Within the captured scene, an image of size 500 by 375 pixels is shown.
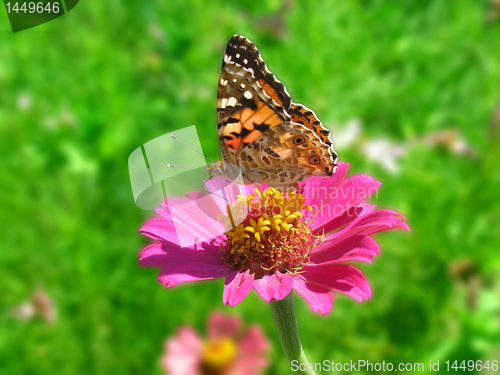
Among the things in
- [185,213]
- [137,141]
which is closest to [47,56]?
[137,141]

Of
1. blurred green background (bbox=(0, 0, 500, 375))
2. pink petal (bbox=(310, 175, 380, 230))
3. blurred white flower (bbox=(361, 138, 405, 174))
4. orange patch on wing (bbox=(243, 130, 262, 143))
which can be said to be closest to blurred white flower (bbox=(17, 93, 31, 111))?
blurred green background (bbox=(0, 0, 500, 375))

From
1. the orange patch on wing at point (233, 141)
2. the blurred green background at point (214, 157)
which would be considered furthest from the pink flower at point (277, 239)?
the blurred green background at point (214, 157)

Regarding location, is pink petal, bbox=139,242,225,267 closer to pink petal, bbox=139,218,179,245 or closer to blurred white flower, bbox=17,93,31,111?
pink petal, bbox=139,218,179,245

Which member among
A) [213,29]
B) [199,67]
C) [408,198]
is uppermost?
[213,29]

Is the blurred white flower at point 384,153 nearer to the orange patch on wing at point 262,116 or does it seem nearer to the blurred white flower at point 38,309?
the orange patch on wing at point 262,116

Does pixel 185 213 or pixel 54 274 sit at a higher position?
pixel 54 274

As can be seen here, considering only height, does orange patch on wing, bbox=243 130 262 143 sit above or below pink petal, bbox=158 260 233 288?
above

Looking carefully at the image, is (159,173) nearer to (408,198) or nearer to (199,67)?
(199,67)
